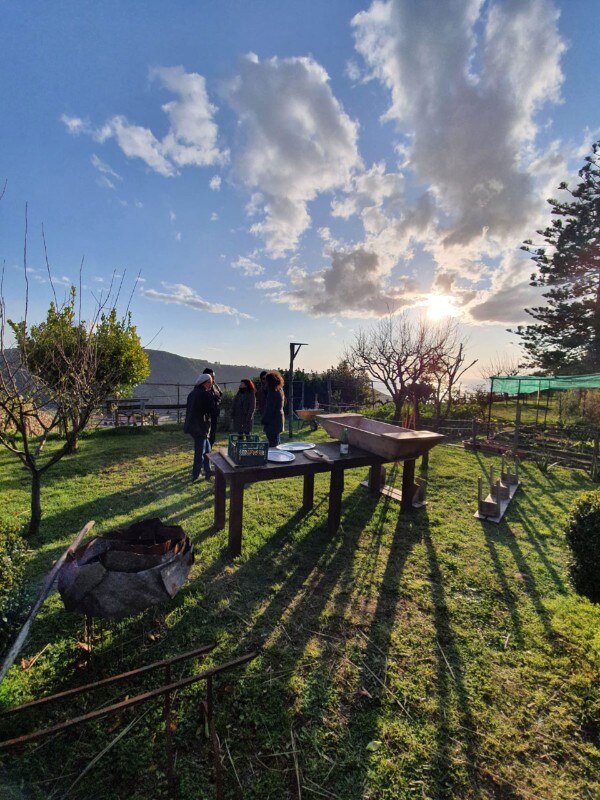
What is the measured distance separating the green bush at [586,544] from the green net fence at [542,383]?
701cm

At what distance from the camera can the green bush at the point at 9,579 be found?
208 centimetres

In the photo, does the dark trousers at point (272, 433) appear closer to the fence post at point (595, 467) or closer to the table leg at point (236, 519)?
the table leg at point (236, 519)

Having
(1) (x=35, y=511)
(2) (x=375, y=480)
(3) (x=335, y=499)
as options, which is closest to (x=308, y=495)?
(3) (x=335, y=499)

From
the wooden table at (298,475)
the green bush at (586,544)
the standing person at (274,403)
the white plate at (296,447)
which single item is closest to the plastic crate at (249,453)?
the wooden table at (298,475)

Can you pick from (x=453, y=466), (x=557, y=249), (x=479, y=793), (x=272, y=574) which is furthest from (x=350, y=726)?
(x=557, y=249)

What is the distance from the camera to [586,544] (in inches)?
107

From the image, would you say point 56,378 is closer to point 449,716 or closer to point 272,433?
point 272,433

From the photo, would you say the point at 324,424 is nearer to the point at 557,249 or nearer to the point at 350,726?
the point at 350,726

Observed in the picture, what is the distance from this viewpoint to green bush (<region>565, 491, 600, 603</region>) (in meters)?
2.66

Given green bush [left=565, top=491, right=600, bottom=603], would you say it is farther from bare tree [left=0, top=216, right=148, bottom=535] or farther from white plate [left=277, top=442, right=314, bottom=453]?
bare tree [left=0, top=216, right=148, bottom=535]

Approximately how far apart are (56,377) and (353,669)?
9073 millimetres

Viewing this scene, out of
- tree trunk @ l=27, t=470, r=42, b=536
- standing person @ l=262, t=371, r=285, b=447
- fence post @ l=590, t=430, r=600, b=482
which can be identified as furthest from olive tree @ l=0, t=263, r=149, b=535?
fence post @ l=590, t=430, r=600, b=482

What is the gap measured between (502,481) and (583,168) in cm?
2065

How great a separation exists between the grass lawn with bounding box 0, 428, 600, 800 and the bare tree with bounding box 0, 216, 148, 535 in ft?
4.02
